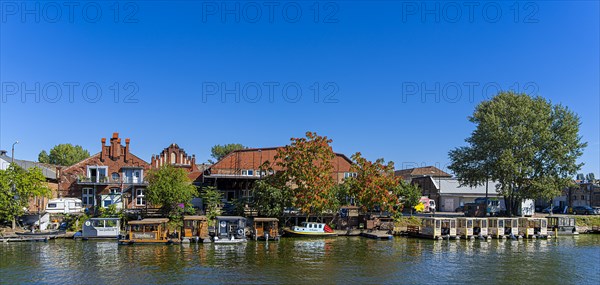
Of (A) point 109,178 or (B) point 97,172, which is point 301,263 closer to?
(A) point 109,178

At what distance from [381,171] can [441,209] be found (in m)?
26.8

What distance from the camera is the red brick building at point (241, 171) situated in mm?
70750

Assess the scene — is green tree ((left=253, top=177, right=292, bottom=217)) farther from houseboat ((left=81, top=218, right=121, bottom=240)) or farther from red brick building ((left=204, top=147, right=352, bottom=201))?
houseboat ((left=81, top=218, right=121, bottom=240))

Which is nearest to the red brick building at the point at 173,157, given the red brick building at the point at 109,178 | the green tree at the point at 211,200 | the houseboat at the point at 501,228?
the red brick building at the point at 109,178

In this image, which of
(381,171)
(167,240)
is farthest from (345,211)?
(167,240)

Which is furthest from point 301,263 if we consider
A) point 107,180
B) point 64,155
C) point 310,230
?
point 64,155

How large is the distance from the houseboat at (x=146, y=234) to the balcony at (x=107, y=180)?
53.0ft

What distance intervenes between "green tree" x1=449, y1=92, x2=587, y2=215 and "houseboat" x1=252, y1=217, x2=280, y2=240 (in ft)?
105

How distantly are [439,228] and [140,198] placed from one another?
132 ft

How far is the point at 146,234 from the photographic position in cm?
4978

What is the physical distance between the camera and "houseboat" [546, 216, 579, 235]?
6544 cm

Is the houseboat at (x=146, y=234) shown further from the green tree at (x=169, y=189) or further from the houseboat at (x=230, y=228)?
the green tree at (x=169, y=189)

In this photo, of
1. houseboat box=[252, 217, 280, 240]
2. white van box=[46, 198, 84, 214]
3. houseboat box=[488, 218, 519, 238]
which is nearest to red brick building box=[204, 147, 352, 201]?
houseboat box=[252, 217, 280, 240]

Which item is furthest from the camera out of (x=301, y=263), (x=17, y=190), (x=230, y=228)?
(x=17, y=190)
